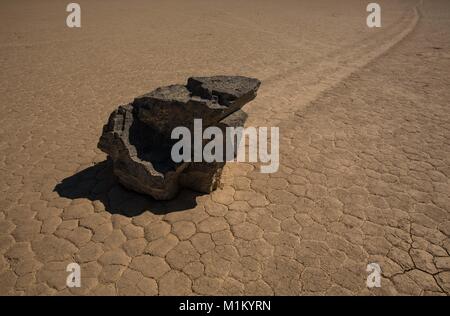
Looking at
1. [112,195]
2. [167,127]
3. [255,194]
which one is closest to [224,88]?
[167,127]

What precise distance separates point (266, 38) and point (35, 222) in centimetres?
1121

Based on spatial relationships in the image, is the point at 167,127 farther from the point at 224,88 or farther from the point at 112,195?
the point at 112,195

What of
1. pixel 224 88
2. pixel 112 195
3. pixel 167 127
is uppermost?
pixel 224 88

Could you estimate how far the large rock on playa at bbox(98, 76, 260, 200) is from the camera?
349 centimetres

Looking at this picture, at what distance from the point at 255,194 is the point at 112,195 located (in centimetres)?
164

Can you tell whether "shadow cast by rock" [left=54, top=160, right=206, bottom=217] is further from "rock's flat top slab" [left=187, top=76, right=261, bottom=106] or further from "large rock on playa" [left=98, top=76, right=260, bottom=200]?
"rock's flat top slab" [left=187, top=76, right=261, bottom=106]

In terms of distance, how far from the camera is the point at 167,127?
12.1 ft

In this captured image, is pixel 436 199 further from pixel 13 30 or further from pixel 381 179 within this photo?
pixel 13 30

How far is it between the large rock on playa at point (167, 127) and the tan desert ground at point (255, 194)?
0.77 feet

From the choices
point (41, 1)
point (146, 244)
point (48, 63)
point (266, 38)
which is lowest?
point (146, 244)

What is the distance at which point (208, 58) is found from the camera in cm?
1009

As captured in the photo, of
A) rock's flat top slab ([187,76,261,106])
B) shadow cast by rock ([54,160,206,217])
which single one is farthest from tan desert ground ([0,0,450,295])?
rock's flat top slab ([187,76,261,106])

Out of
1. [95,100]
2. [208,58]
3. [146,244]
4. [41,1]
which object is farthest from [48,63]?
[41,1]

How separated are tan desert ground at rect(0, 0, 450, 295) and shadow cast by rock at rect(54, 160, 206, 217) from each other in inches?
0.8
